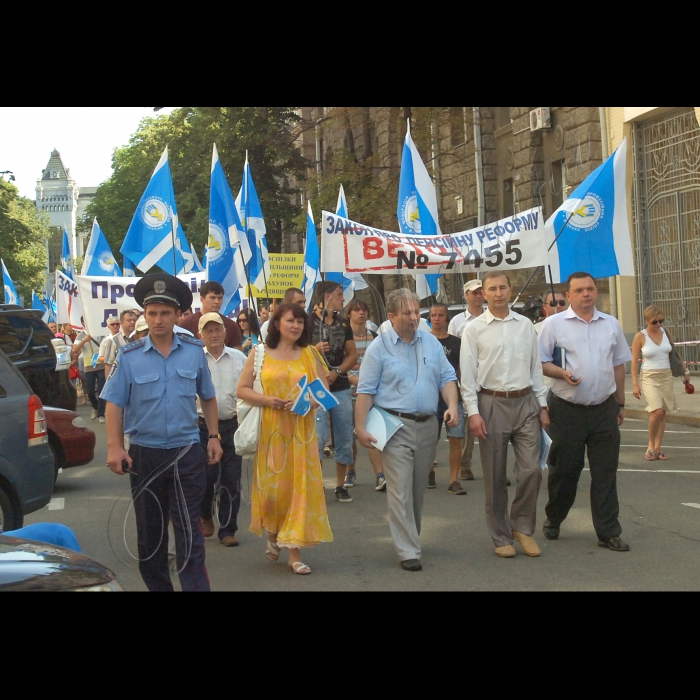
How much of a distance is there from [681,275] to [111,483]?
13.1 m

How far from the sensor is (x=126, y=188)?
2406 inches

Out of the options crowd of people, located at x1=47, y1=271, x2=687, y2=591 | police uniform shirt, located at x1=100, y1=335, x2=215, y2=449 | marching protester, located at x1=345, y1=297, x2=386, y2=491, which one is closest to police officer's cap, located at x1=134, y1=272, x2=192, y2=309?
police uniform shirt, located at x1=100, y1=335, x2=215, y2=449

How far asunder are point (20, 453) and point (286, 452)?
2.27 m

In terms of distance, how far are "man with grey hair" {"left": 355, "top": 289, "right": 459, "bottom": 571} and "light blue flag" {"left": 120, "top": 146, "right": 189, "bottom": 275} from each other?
8907mm

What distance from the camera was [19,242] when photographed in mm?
57312

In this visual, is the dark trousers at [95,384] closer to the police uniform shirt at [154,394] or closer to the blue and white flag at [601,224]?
the blue and white flag at [601,224]

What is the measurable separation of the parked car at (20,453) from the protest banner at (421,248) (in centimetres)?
411

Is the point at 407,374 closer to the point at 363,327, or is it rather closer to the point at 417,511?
the point at 417,511

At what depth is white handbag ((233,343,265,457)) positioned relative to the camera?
269 inches

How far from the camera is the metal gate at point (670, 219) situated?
64.7 feet

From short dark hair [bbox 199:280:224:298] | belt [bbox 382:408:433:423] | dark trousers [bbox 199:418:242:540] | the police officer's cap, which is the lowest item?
dark trousers [bbox 199:418:242:540]

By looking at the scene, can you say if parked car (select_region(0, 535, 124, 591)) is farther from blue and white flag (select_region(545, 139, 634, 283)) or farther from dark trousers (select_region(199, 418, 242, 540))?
blue and white flag (select_region(545, 139, 634, 283))

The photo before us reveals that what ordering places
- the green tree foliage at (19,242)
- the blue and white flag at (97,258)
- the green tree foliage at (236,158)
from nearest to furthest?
the blue and white flag at (97,258) → the green tree foliage at (236,158) → the green tree foliage at (19,242)

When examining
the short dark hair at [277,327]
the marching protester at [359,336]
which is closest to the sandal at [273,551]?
the short dark hair at [277,327]
